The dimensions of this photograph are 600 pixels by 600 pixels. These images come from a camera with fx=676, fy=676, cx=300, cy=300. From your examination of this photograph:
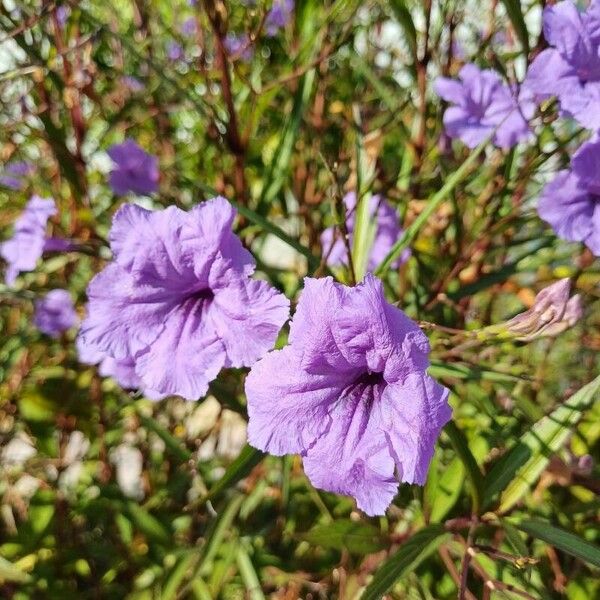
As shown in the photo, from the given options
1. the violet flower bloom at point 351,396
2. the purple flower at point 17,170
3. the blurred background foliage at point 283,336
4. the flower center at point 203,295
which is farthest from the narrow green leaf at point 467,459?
the purple flower at point 17,170

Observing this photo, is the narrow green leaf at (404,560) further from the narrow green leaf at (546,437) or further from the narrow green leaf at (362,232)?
the narrow green leaf at (362,232)

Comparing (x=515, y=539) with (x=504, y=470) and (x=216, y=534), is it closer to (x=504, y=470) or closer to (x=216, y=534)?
(x=504, y=470)

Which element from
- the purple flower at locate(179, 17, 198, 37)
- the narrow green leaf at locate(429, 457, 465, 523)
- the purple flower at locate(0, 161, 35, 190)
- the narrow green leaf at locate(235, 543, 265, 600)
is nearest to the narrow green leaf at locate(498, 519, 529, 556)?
the narrow green leaf at locate(429, 457, 465, 523)

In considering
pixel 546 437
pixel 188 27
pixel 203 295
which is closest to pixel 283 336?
pixel 203 295

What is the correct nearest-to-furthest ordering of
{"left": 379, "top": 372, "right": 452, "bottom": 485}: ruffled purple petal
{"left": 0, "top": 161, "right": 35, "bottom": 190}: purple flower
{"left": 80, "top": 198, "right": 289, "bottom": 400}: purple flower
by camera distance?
{"left": 379, "top": 372, "right": 452, "bottom": 485}: ruffled purple petal → {"left": 80, "top": 198, "right": 289, "bottom": 400}: purple flower → {"left": 0, "top": 161, "right": 35, "bottom": 190}: purple flower

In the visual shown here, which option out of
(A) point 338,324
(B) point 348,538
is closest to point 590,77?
(A) point 338,324

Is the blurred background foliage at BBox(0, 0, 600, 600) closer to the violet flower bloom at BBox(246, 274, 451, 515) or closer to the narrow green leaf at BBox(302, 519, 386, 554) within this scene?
the narrow green leaf at BBox(302, 519, 386, 554)
